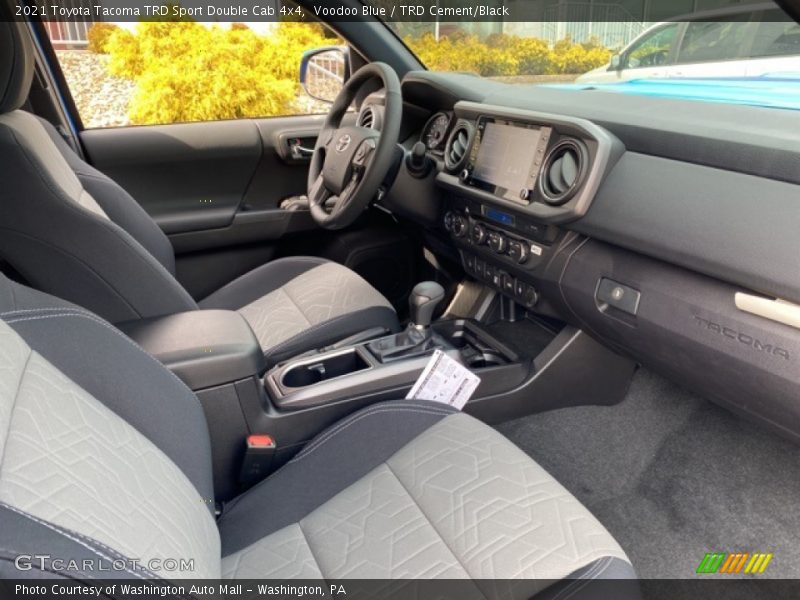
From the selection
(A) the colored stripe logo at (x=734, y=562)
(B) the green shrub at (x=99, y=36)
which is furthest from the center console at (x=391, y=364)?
(B) the green shrub at (x=99, y=36)

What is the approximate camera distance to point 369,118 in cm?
199

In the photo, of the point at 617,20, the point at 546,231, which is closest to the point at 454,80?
the point at 617,20

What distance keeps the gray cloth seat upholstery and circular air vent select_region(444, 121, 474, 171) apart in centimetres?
73

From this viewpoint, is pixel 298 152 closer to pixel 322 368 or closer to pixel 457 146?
pixel 457 146

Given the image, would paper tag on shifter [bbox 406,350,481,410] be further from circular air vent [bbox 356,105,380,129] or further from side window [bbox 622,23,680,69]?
side window [bbox 622,23,680,69]

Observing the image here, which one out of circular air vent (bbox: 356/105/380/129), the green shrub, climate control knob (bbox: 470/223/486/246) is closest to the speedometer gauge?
circular air vent (bbox: 356/105/380/129)

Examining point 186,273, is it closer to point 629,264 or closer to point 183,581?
point 629,264

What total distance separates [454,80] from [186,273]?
3.78 feet

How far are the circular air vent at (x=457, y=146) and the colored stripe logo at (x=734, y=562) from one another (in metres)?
1.07

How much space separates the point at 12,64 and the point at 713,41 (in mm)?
1556

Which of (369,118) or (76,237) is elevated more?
(369,118)

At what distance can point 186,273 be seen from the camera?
8.16 feet

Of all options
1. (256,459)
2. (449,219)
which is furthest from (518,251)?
(256,459)

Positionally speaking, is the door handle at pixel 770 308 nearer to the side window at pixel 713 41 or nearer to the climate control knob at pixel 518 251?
the climate control knob at pixel 518 251
